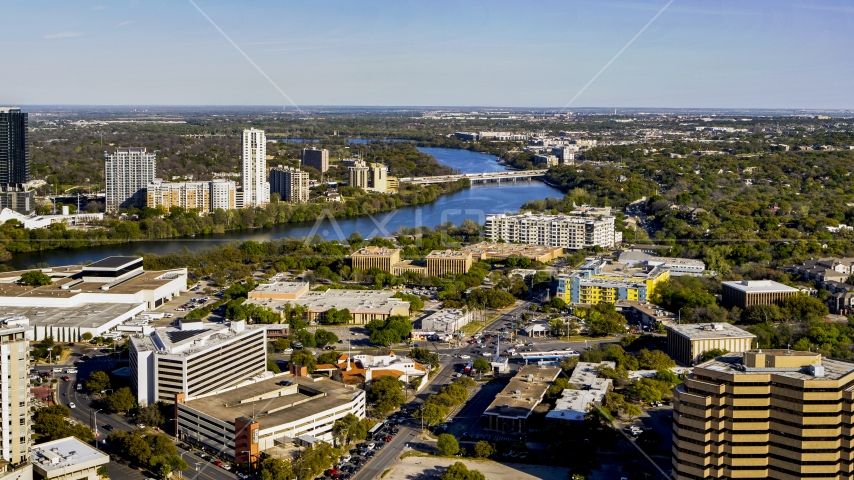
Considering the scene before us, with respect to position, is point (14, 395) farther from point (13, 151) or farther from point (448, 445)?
point (13, 151)

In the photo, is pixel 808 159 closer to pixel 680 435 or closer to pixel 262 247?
pixel 262 247

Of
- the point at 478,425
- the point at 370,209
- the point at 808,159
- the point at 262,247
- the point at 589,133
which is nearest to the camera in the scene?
the point at 478,425

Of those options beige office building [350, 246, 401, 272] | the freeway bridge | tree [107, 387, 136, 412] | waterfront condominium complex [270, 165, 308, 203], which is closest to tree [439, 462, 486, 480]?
tree [107, 387, 136, 412]

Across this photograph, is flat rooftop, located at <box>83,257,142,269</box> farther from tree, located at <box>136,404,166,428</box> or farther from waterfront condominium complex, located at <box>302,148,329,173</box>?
waterfront condominium complex, located at <box>302,148,329,173</box>

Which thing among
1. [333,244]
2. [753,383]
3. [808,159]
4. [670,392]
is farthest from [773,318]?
[808,159]

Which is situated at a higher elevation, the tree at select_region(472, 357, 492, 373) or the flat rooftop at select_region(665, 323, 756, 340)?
the flat rooftop at select_region(665, 323, 756, 340)

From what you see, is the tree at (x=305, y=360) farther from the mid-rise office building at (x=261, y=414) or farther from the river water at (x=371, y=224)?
the river water at (x=371, y=224)

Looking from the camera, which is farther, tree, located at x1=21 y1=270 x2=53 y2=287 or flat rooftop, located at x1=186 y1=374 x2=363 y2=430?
tree, located at x1=21 y1=270 x2=53 y2=287
